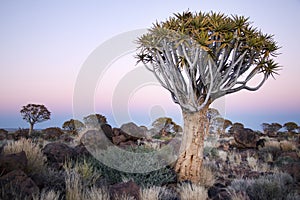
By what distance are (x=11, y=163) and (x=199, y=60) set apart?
490 centimetres

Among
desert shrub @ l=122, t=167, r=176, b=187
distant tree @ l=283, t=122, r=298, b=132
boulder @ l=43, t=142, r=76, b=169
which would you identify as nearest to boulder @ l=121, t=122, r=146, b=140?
boulder @ l=43, t=142, r=76, b=169

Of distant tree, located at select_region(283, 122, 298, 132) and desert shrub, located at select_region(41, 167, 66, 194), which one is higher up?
distant tree, located at select_region(283, 122, 298, 132)

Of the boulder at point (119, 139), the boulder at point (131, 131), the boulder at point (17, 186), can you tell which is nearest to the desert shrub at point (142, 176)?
the boulder at point (17, 186)

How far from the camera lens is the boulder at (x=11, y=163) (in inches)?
164

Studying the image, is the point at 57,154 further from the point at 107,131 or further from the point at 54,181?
the point at 107,131

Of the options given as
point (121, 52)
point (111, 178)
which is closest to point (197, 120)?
point (111, 178)

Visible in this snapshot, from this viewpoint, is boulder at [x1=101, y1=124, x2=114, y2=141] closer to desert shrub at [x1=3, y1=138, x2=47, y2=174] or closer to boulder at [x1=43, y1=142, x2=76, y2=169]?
boulder at [x1=43, y1=142, x2=76, y2=169]

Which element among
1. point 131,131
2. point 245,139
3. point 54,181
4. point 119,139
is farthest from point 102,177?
point 245,139

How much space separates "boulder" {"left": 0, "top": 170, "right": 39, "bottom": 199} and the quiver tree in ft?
12.7

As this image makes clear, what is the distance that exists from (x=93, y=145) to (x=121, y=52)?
4010 mm

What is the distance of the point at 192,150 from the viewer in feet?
20.5

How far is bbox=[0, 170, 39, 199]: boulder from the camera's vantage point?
10.8 feet

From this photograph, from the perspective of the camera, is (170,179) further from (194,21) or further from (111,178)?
(194,21)

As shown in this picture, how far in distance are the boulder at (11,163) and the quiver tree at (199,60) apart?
3786mm
